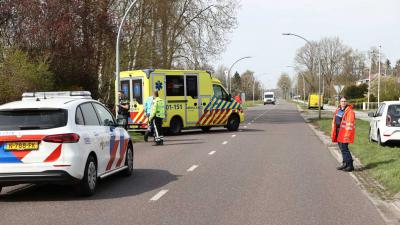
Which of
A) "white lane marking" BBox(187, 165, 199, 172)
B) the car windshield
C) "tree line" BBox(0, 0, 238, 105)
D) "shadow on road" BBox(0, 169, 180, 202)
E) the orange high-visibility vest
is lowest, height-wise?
"white lane marking" BBox(187, 165, 199, 172)

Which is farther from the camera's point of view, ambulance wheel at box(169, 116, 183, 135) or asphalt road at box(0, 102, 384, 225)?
ambulance wheel at box(169, 116, 183, 135)

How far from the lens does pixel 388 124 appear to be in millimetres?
16750

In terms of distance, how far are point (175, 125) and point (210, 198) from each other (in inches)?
588

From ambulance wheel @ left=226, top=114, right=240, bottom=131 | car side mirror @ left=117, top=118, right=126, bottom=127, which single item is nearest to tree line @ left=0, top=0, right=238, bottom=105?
ambulance wheel @ left=226, top=114, right=240, bottom=131

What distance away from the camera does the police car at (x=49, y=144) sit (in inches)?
313

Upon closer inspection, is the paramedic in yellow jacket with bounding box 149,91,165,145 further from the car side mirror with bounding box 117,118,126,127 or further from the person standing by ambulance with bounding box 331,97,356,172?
the car side mirror with bounding box 117,118,126,127

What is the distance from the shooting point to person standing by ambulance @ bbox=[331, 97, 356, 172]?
11789 mm

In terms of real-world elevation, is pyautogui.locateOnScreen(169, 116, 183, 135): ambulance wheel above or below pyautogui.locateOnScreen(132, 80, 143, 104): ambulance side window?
below

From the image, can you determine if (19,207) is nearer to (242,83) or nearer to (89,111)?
(89,111)

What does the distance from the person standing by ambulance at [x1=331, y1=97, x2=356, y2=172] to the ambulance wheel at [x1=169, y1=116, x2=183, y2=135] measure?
38.5ft

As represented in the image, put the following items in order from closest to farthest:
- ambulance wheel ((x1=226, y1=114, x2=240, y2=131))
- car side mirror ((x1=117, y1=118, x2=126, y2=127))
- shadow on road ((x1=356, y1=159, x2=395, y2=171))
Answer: car side mirror ((x1=117, y1=118, x2=126, y2=127)) < shadow on road ((x1=356, y1=159, x2=395, y2=171)) < ambulance wheel ((x1=226, y1=114, x2=240, y2=131))

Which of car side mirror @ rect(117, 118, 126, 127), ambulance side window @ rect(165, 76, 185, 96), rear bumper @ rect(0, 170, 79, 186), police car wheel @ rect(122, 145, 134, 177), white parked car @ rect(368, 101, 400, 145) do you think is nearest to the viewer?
rear bumper @ rect(0, 170, 79, 186)

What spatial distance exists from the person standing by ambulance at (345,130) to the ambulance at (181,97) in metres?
11.1

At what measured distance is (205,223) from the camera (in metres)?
6.71
